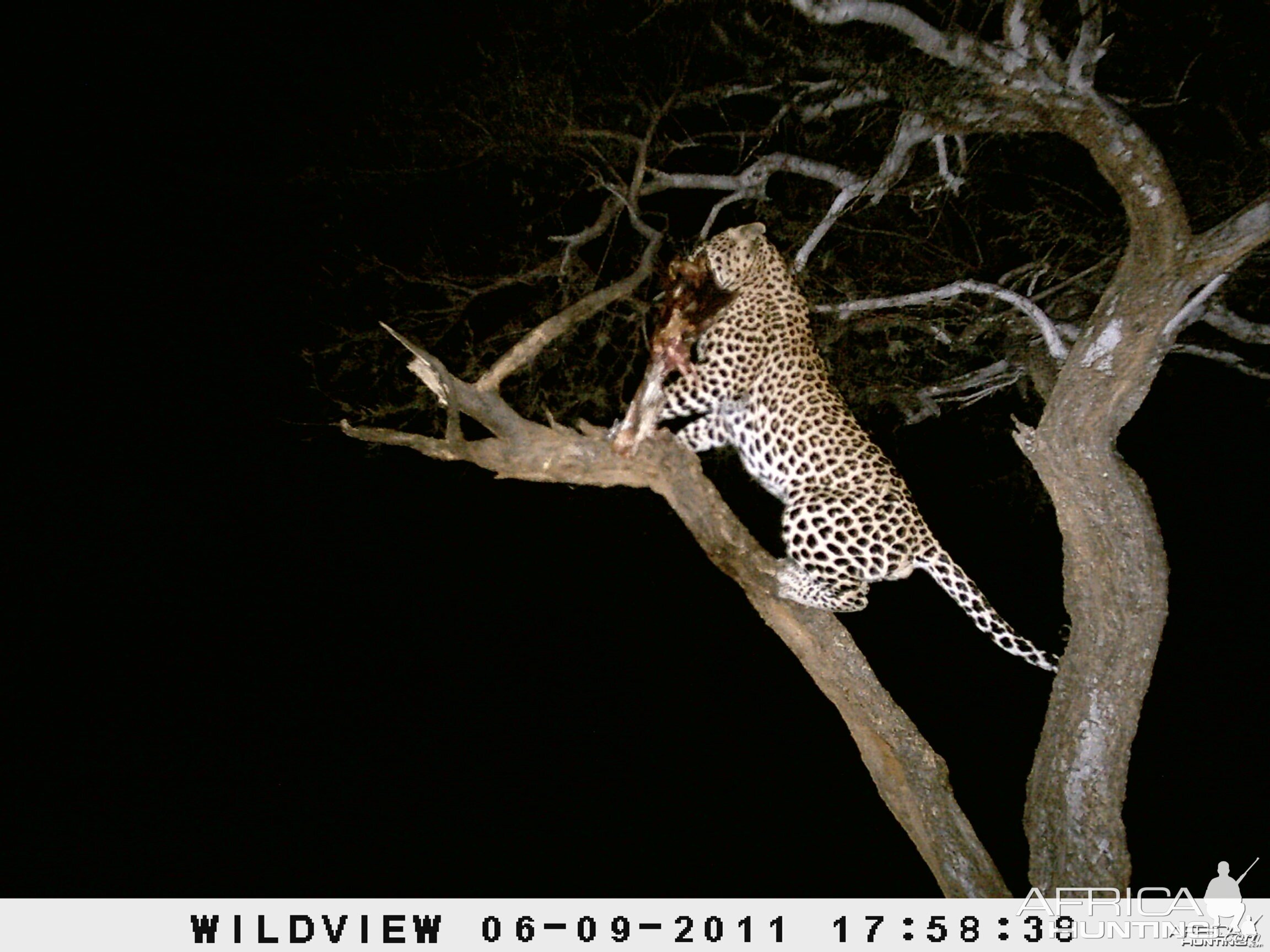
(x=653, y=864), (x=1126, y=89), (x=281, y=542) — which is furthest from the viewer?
(x=281, y=542)

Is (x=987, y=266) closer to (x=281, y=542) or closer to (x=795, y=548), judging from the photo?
(x=795, y=548)

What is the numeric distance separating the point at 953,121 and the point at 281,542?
36.5ft

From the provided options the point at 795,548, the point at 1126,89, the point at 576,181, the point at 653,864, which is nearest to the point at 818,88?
the point at 576,181

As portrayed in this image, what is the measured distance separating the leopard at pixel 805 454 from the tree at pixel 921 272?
23cm

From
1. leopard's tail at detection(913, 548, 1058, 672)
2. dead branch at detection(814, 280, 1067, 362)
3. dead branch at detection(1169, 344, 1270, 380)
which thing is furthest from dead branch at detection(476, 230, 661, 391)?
dead branch at detection(1169, 344, 1270, 380)

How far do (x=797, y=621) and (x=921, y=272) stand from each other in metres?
3.24

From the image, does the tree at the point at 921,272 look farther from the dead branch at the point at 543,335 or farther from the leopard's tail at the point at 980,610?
the leopard's tail at the point at 980,610

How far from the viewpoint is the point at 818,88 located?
196 inches

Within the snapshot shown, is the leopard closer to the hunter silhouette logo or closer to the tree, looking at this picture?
the tree

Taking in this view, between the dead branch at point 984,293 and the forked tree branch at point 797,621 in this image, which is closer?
the forked tree branch at point 797,621

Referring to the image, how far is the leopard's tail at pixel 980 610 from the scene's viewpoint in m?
4.46

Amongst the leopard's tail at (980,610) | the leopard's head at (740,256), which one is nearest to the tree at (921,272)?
the leopard's tail at (980,610)

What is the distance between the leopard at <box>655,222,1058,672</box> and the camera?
4.41 m

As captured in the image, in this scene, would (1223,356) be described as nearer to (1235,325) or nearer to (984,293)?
(1235,325)
